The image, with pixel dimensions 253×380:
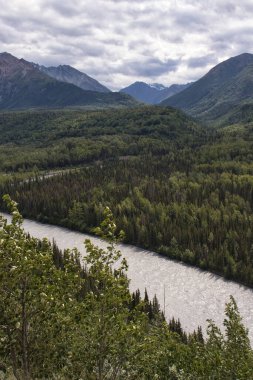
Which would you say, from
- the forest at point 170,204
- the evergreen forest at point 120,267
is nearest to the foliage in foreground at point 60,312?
the evergreen forest at point 120,267

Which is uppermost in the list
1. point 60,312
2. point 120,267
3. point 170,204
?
point 120,267

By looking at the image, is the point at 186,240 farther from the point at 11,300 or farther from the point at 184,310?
the point at 11,300

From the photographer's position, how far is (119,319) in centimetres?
1861

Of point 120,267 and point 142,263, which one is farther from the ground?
point 120,267

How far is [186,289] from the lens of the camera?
68125mm

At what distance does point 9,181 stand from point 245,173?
9516cm

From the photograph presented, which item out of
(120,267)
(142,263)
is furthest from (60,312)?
(142,263)

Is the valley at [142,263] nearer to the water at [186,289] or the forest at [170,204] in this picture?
the water at [186,289]

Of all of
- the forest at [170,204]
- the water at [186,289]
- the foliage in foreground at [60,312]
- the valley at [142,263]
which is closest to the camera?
the foliage in foreground at [60,312]

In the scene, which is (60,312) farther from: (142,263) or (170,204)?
(170,204)

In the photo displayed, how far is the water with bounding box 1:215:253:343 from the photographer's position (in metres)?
58.5

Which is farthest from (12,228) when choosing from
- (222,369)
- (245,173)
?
(245,173)

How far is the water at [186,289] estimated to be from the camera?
5851cm

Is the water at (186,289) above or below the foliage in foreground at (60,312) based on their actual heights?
below
